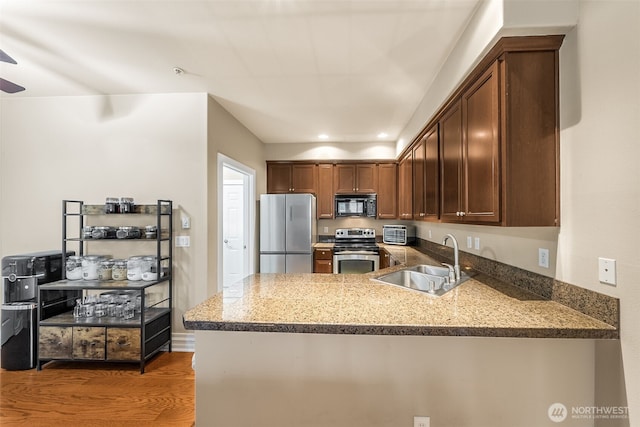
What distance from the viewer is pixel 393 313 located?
1.37 meters

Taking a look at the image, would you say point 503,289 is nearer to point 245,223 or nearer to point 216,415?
point 216,415

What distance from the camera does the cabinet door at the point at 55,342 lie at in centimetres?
263

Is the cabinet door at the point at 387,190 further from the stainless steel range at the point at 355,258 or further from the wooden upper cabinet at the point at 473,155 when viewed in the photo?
the wooden upper cabinet at the point at 473,155

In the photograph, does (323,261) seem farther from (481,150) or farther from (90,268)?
(481,150)

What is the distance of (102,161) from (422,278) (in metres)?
3.30

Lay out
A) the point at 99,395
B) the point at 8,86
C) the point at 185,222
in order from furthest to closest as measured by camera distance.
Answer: the point at 185,222, the point at 99,395, the point at 8,86

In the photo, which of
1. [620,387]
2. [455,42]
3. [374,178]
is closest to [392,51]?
[455,42]

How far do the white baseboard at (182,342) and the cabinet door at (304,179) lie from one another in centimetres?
278

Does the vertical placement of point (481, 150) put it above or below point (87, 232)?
above

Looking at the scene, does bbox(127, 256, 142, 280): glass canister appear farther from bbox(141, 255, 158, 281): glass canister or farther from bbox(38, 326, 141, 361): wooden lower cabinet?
bbox(38, 326, 141, 361): wooden lower cabinet

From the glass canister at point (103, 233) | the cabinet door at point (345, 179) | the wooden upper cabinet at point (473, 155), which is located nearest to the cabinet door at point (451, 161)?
the wooden upper cabinet at point (473, 155)

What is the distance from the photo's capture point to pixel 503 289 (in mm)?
1812

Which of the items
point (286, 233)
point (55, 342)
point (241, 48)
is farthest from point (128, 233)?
point (286, 233)

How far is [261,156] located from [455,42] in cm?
347
